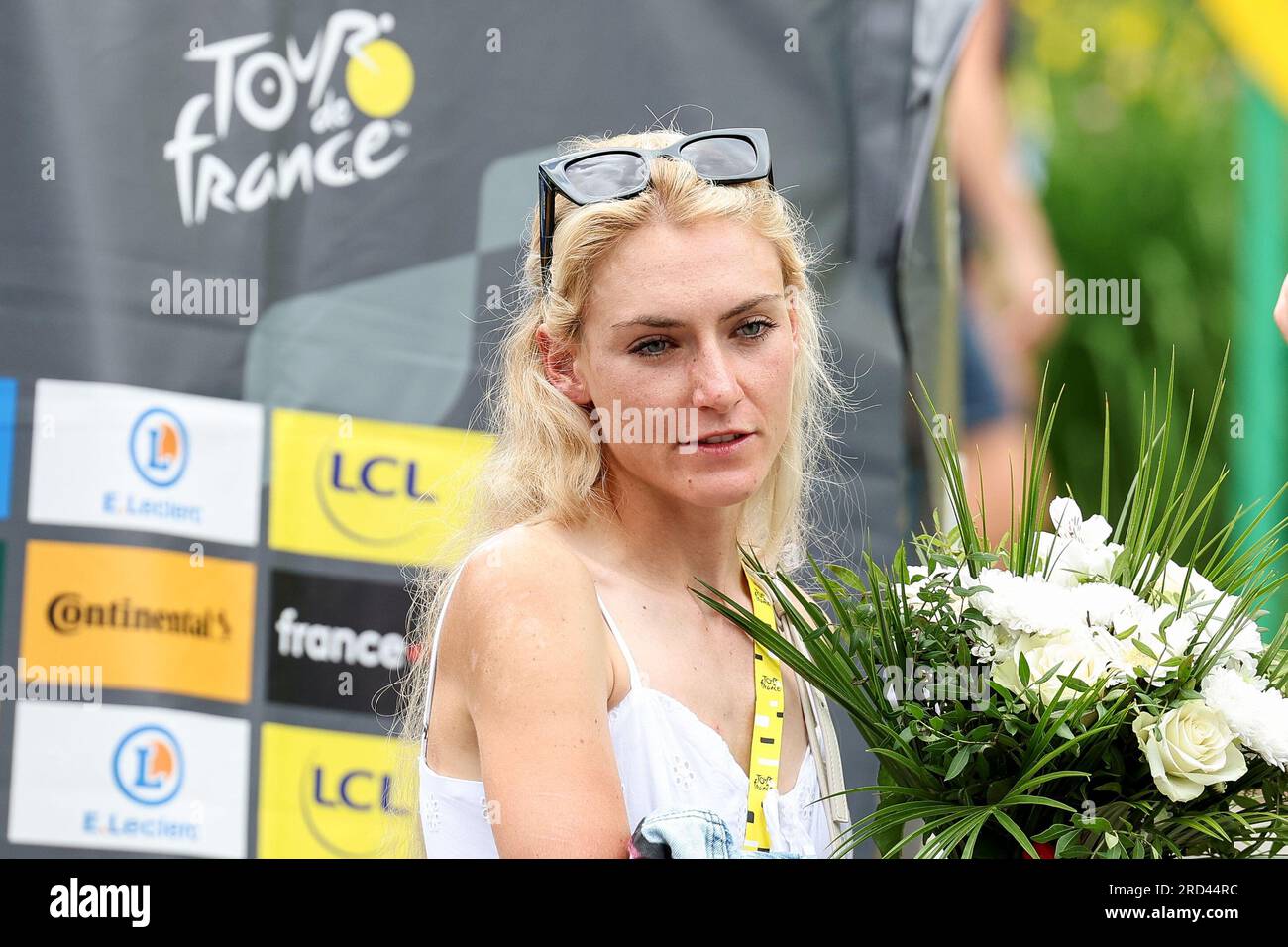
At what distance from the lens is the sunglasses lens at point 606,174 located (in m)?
1.67

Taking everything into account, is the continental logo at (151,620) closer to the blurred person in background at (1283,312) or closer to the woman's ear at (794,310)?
the woman's ear at (794,310)

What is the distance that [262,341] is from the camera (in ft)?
10.3

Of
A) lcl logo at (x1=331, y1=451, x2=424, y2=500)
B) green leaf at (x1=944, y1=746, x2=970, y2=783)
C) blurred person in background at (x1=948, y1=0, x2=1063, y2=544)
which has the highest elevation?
blurred person in background at (x1=948, y1=0, x2=1063, y2=544)

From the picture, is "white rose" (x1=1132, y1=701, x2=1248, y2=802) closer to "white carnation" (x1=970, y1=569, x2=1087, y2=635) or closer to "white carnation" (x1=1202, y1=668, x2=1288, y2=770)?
"white carnation" (x1=1202, y1=668, x2=1288, y2=770)

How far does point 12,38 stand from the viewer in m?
3.16

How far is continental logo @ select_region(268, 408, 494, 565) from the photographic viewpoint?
3.16 m

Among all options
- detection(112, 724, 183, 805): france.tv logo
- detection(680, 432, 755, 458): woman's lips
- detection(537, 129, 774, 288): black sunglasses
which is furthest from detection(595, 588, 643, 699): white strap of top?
detection(112, 724, 183, 805): france.tv logo

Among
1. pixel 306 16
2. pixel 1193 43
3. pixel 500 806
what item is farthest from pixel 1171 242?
pixel 500 806

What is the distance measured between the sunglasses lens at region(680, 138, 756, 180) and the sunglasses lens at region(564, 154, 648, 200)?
0.08 metres

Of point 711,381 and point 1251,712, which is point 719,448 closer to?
point 711,381

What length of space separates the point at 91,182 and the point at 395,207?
28.4 inches

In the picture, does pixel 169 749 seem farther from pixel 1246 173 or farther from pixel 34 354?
pixel 1246 173
